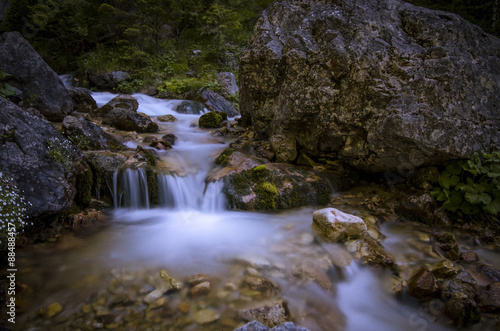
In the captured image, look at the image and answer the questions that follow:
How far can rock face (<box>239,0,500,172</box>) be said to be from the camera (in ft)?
12.1

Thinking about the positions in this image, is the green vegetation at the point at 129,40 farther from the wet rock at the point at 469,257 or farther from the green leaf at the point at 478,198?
the wet rock at the point at 469,257

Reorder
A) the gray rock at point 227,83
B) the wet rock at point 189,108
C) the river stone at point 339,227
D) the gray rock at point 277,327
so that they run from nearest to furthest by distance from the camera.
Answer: the gray rock at point 277,327, the river stone at point 339,227, the wet rock at point 189,108, the gray rock at point 227,83

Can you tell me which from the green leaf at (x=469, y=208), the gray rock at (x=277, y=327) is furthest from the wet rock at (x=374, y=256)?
the gray rock at (x=277, y=327)

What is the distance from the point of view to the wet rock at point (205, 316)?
85.6 inches

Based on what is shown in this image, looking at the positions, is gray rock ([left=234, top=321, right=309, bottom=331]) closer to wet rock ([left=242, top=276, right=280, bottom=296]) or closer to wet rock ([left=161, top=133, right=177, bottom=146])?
wet rock ([left=242, top=276, right=280, bottom=296])

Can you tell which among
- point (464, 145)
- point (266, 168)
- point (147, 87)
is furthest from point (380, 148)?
point (147, 87)

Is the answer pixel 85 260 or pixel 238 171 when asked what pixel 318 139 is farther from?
pixel 85 260

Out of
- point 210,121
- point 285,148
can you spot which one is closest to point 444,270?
point 285,148

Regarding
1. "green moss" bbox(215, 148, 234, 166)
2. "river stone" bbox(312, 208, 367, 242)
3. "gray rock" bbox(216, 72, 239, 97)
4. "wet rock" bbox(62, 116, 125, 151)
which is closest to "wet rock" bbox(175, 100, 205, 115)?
"gray rock" bbox(216, 72, 239, 97)

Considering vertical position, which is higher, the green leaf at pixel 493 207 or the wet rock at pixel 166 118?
the wet rock at pixel 166 118

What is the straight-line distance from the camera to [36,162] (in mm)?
3148

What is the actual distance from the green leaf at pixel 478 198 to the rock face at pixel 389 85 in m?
0.58

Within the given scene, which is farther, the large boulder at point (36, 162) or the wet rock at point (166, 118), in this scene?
the wet rock at point (166, 118)

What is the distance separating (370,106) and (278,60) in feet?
7.20
